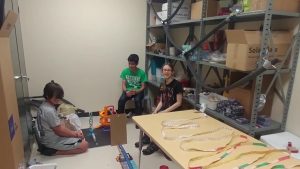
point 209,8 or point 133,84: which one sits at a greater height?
point 209,8

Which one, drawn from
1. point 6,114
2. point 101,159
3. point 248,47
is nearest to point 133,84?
point 101,159

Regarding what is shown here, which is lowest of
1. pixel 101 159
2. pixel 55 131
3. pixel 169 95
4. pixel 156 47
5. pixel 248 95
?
pixel 101 159

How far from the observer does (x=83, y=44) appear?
3652mm

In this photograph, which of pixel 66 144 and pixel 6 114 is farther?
pixel 66 144

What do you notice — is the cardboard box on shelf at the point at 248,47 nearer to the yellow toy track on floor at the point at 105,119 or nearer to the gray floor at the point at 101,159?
the gray floor at the point at 101,159

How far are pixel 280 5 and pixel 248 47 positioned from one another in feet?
1.35

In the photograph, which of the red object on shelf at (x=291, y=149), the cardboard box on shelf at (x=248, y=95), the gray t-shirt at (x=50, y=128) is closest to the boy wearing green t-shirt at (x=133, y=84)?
the gray t-shirt at (x=50, y=128)

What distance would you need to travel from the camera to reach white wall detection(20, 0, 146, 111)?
337 cm

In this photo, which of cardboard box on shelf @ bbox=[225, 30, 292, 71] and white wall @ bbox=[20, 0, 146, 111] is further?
white wall @ bbox=[20, 0, 146, 111]

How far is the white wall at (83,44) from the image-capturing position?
337 centimetres

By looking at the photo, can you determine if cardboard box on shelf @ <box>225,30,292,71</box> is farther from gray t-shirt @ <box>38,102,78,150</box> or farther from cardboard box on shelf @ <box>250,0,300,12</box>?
gray t-shirt @ <box>38,102,78,150</box>

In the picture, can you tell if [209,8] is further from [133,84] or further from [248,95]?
[133,84]

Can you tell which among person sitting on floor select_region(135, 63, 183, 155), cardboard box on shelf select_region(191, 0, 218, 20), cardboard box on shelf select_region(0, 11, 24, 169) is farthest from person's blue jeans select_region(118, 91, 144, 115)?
cardboard box on shelf select_region(0, 11, 24, 169)

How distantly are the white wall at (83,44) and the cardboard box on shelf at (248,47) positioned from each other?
2.32 m
